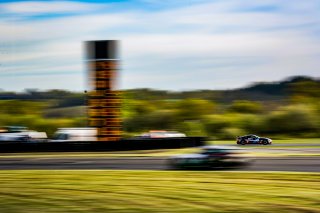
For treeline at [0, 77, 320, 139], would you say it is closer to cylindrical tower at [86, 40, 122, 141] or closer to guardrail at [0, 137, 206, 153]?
cylindrical tower at [86, 40, 122, 141]

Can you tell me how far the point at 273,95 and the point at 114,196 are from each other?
17371 cm

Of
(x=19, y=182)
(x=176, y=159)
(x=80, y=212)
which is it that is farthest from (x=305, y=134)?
(x=80, y=212)

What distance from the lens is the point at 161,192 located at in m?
14.2

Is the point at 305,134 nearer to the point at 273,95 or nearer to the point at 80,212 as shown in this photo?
the point at 80,212

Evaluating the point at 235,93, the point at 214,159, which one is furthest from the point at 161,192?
the point at 235,93

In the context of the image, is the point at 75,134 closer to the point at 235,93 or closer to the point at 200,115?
the point at 200,115

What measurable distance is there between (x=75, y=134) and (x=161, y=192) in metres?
25.1

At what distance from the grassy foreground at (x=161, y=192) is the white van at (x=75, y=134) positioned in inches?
727

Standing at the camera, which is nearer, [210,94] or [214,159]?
[214,159]

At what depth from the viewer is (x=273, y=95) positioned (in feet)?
600

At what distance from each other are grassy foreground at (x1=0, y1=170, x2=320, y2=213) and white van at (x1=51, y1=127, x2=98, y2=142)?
18.5 meters

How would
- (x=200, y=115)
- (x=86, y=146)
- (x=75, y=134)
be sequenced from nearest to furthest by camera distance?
(x=86, y=146), (x=75, y=134), (x=200, y=115)

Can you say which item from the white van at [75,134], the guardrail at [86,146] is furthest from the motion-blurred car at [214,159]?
the white van at [75,134]

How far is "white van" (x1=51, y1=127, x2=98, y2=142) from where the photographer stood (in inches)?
1507
